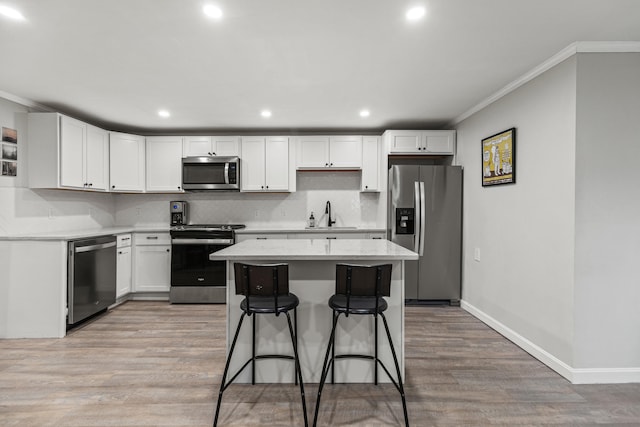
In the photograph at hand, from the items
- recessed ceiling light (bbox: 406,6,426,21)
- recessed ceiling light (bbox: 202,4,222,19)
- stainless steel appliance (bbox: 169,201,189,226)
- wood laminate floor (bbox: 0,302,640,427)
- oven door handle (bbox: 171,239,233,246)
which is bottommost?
wood laminate floor (bbox: 0,302,640,427)

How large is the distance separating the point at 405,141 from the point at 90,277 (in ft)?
13.4

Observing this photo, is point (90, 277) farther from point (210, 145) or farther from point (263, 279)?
point (263, 279)

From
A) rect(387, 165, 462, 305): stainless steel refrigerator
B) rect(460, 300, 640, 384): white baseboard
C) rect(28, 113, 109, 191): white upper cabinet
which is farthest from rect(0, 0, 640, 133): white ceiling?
rect(460, 300, 640, 384): white baseboard

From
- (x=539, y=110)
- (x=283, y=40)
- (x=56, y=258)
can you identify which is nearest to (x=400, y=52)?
(x=283, y=40)

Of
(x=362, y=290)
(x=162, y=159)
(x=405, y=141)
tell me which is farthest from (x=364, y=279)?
(x=162, y=159)

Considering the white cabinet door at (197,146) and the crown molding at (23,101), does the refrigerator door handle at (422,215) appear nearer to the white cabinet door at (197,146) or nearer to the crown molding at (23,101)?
the white cabinet door at (197,146)

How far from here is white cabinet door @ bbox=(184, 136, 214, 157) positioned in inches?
187

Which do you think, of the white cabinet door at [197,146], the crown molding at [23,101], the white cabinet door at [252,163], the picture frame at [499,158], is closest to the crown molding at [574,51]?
the picture frame at [499,158]

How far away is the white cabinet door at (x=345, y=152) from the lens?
4738mm

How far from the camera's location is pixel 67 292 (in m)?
3.29

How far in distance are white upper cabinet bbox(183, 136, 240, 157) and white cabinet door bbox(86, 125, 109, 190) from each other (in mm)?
985

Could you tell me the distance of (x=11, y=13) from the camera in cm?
199

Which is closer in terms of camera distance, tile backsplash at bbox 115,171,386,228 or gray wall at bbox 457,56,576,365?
gray wall at bbox 457,56,576,365

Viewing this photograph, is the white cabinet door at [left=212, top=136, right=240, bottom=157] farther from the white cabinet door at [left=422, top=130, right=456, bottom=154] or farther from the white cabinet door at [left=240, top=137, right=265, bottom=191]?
the white cabinet door at [left=422, top=130, right=456, bottom=154]
